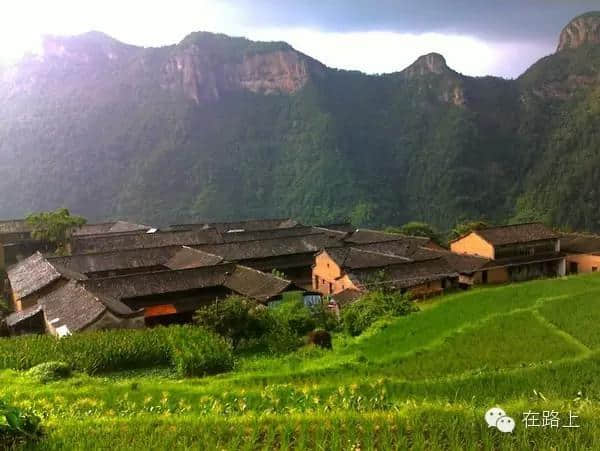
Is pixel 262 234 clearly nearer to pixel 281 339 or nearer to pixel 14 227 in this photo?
pixel 14 227

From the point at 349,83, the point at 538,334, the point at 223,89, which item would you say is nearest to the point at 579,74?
the point at 349,83

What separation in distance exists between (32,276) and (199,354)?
22035 mm

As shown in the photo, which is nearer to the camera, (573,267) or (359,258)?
(359,258)

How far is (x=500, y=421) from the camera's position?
683cm

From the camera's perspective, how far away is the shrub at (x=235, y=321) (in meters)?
22.1

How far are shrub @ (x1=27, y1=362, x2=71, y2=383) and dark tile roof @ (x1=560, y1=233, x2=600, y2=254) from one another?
134ft

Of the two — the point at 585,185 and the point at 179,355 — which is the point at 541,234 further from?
the point at 585,185

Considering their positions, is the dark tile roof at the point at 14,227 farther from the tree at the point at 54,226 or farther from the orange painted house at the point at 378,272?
the orange painted house at the point at 378,272

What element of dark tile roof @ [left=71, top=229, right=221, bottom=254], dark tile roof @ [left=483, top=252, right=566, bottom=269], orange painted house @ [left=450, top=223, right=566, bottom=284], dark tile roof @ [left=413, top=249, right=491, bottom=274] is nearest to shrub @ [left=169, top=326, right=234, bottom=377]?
dark tile roof @ [left=413, top=249, right=491, bottom=274]

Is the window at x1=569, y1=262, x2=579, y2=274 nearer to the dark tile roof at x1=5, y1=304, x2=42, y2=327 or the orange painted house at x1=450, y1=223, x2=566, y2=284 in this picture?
the orange painted house at x1=450, y1=223, x2=566, y2=284

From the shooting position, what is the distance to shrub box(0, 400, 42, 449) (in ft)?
22.6

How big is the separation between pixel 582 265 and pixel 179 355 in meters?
37.2

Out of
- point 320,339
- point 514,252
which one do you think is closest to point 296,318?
point 320,339

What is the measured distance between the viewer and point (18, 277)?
121 ft
